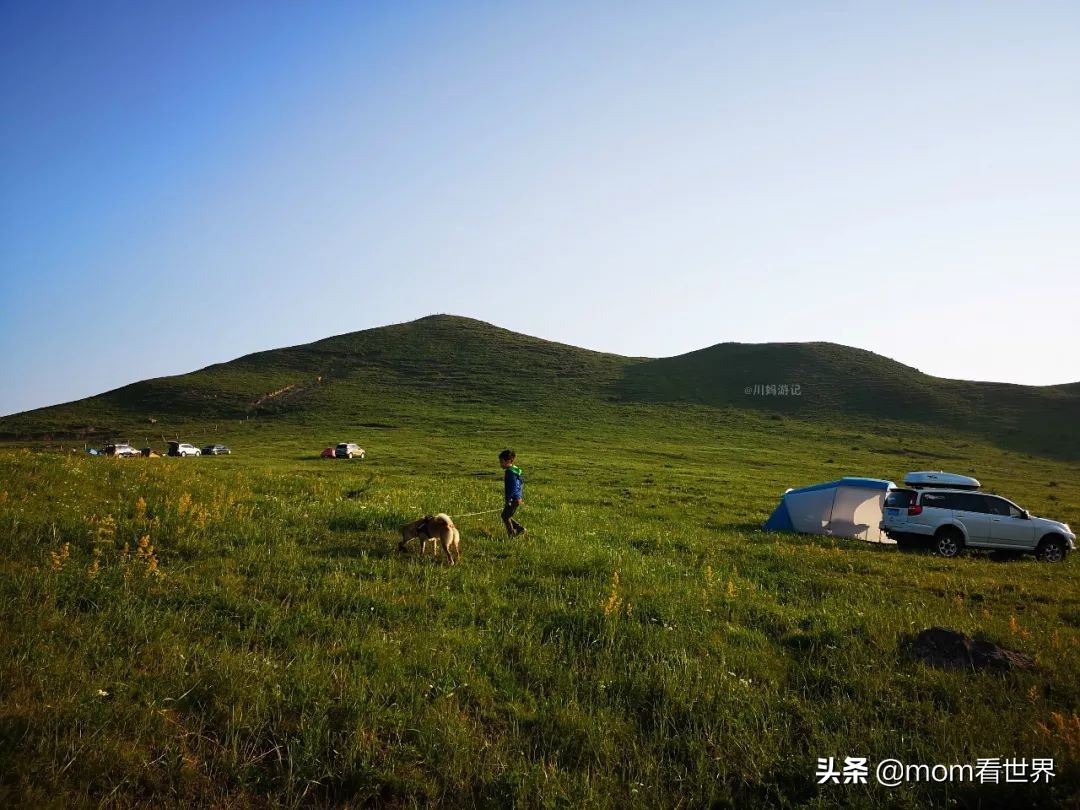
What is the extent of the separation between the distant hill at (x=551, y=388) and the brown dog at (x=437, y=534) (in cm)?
8297

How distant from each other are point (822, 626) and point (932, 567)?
424 inches

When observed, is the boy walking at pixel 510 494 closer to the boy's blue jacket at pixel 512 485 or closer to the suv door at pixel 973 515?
the boy's blue jacket at pixel 512 485

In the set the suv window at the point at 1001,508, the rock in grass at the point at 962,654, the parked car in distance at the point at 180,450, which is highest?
the parked car in distance at the point at 180,450

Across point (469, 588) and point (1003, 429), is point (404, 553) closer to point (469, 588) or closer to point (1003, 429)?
point (469, 588)

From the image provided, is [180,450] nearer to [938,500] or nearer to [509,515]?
[509,515]

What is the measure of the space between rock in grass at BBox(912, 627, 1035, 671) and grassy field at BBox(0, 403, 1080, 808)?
0.34 metres

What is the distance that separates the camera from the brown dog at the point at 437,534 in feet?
A: 38.0

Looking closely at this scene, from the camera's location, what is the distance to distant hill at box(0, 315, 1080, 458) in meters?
94.1

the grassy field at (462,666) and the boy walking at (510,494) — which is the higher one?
the boy walking at (510,494)

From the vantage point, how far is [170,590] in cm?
840

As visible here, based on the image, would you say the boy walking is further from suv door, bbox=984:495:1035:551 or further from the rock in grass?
suv door, bbox=984:495:1035:551

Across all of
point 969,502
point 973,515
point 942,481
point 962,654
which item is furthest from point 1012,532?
point 962,654

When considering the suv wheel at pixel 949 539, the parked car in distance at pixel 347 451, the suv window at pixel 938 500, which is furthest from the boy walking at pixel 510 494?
the parked car in distance at pixel 347 451

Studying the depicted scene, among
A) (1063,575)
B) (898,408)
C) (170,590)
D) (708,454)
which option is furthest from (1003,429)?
(170,590)
